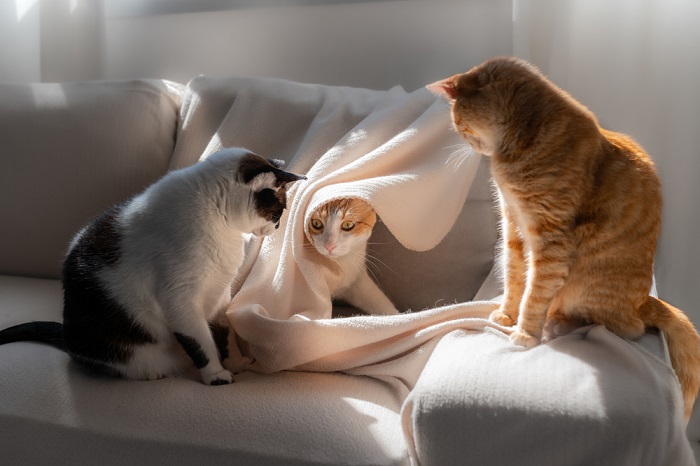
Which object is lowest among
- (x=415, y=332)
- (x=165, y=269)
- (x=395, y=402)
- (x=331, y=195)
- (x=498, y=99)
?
(x=395, y=402)

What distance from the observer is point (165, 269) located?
1245 millimetres

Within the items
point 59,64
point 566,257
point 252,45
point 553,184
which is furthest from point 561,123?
point 59,64

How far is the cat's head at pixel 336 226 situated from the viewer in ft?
4.87

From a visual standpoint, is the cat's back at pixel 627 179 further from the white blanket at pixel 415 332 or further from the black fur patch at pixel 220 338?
the black fur patch at pixel 220 338

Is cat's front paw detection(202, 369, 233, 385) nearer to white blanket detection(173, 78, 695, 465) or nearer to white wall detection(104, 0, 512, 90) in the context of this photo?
white blanket detection(173, 78, 695, 465)

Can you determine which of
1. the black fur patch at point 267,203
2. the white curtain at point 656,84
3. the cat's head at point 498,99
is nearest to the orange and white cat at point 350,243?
the black fur patch at point 267,203

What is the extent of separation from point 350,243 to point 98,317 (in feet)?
1.85

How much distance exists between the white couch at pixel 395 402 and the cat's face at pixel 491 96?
38cm

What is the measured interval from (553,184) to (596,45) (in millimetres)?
757

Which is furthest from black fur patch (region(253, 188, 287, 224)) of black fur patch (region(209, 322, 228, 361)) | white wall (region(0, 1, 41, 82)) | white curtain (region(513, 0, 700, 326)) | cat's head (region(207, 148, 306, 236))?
white wall (region(0, 1, 41, 82))

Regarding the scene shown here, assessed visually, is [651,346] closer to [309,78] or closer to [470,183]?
[470,183]

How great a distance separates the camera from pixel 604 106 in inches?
68.0

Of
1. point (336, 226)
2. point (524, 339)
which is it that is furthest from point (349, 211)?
point (524, 339)

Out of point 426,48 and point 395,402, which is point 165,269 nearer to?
point 395,402
